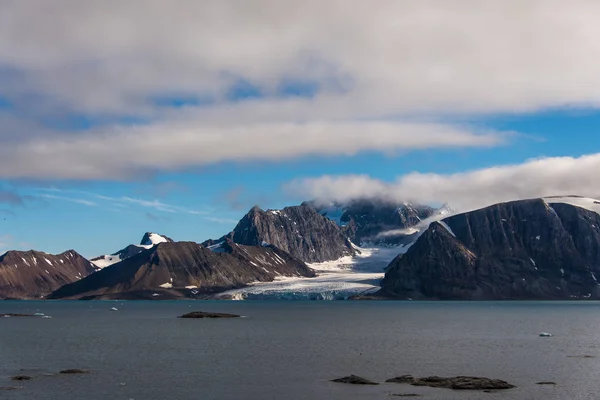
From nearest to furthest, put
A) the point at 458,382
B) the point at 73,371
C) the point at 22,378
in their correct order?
1. the point at 458,382
2. the point at 22,378
3. the point at 73,371

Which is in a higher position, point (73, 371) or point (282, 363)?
point (73, 371)

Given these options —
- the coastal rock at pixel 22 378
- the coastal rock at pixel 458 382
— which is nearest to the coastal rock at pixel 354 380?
the coastal rock at pixel 458 382

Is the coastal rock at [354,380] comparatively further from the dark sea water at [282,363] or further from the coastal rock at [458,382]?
the coastal rock at [458,382]

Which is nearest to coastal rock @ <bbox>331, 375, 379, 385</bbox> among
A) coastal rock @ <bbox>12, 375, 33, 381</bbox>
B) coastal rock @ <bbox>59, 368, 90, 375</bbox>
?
coastal rock @ <bbox>59, 368, 90, 375</bbox>

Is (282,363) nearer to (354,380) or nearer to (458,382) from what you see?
(354,380)

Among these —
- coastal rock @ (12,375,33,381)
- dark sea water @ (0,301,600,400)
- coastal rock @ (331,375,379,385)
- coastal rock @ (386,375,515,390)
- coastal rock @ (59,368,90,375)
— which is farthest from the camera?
coastal rock @ (59,368,90,375)

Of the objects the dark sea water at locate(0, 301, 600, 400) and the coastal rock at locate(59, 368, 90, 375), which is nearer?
the dark sea water at locate(0, 301, 600, 400)

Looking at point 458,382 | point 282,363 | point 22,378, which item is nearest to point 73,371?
point 22,378

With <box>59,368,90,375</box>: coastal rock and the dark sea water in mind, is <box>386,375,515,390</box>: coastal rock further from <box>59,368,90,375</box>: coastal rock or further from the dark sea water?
<box>59,368,90,375</box>: coastal rock

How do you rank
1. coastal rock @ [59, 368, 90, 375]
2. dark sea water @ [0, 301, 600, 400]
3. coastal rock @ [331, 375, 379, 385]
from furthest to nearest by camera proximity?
coastal rock @ [59, 368, 90, 375] → coastal rock @ [331, 375, 379, 385] → dark sea water @ [0, 301, 600, 400]
